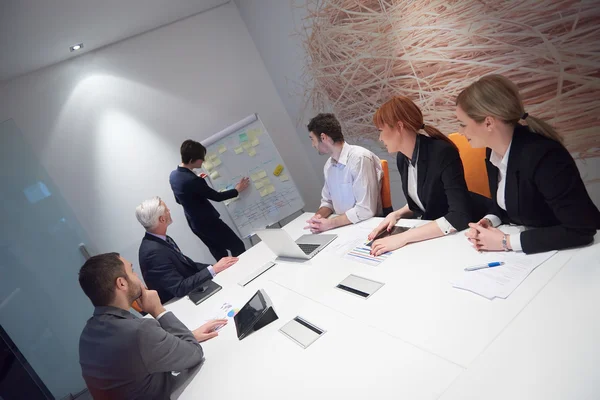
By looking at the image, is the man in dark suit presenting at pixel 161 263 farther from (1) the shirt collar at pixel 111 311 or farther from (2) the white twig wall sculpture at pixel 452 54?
(2) the white twig wall sculpture at pixel 452 54

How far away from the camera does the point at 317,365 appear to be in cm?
117

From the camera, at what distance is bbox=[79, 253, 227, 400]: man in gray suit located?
1.34 meters

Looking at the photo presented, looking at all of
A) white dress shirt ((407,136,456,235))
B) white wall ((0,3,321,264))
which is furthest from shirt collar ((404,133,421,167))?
white wall ((0,3,321,264))

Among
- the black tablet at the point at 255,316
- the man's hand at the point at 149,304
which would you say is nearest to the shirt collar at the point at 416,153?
the black tablet at the point at 255,316

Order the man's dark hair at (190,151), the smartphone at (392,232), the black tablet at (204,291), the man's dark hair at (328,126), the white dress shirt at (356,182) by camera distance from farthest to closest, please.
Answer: the man's dark hair at (190,151)
the man's dark hair at (328,126)
the white dress shirt at (356,182)
the black tablet at (204,291)
the smartphone at (392,232)

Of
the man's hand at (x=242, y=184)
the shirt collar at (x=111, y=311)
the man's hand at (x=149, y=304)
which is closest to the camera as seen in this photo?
the shirt collar at (x=111, y=311)

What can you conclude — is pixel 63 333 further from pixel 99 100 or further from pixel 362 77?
pixel 362 77

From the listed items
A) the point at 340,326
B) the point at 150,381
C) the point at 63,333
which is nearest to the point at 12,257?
the point at 63,333

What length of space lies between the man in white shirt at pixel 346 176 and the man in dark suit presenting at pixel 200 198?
4.40ft

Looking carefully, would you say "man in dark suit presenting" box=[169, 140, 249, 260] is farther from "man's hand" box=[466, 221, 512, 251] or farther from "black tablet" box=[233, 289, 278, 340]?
"man's hand" box=[466, 221, 512, 251]

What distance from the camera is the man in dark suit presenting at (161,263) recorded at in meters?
2.29

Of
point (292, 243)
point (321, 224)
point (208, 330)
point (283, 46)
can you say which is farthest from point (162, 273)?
point (283, 46)

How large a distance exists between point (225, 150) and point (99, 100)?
4.35 feet

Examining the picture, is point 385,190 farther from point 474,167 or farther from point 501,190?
point 501,190
